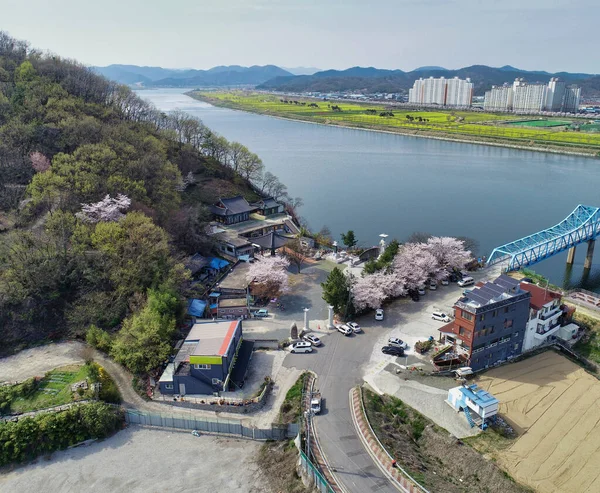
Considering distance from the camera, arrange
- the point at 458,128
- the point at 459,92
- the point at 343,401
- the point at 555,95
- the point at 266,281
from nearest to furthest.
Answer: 1. the point at 343,401
2. the point at 266,281
3. the point at 458,128
4. the point at 555,95
5. the point at 459,92

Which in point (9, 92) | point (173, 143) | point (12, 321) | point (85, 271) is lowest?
point (12, 321)

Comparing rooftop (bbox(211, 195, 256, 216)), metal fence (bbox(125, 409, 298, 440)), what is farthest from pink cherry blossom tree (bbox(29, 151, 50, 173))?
metal fence (bbox(125, 409, 298, 440))

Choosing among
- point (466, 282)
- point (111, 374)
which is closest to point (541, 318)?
point (466, 282)

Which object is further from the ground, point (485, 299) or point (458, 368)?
point (485, 299)

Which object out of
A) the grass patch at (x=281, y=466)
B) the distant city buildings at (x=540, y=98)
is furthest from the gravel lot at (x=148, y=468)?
the distant city buildings at (x=540, y=98)

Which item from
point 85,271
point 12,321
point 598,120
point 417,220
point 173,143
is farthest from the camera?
point 598,120

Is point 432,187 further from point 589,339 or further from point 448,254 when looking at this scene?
point 589,339

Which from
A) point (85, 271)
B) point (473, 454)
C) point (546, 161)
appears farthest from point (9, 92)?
point (546, 161)

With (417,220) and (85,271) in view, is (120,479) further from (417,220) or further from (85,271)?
(417,220)
